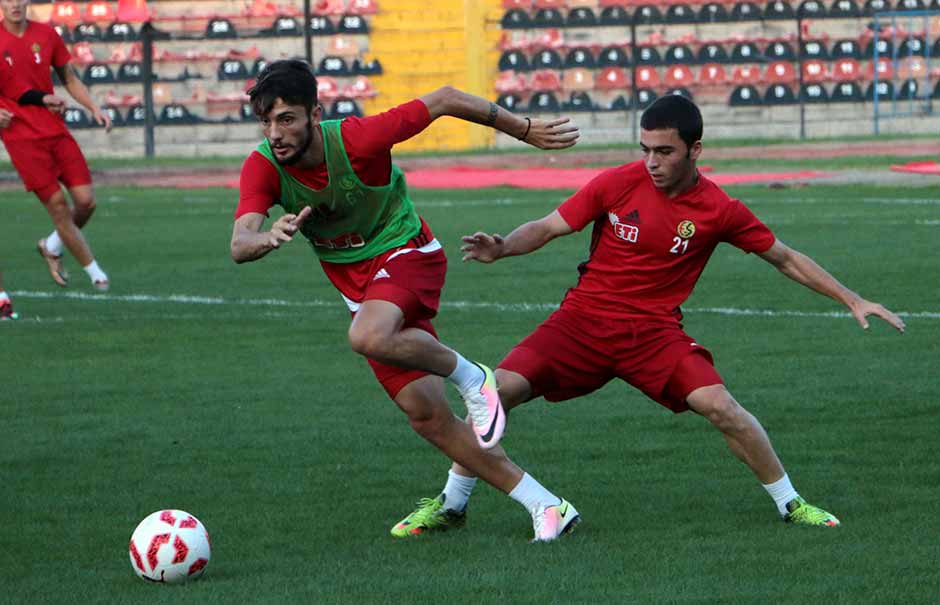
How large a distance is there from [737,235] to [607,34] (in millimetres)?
27859

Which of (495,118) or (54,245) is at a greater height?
(495,118)

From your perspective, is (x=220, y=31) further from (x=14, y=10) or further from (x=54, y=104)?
(x=54, y=104)

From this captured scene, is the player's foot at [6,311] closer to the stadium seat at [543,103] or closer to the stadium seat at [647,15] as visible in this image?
the stadium seat at [543,103]

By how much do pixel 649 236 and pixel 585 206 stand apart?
0.27 m

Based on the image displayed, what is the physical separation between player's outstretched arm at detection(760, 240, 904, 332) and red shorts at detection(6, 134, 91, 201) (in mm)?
7818

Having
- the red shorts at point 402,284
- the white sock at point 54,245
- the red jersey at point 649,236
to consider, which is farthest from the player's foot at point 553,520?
the white sock at point 54,245

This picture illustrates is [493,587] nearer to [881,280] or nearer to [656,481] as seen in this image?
[656,481]

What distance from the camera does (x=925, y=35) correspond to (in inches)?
1255

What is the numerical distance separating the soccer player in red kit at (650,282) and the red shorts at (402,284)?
0.54ft

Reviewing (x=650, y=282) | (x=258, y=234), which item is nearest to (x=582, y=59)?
(x=650, y=282)

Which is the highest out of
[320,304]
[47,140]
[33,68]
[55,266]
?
[33,68]

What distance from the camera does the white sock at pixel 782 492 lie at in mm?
5938

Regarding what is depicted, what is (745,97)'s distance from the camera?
108 ft

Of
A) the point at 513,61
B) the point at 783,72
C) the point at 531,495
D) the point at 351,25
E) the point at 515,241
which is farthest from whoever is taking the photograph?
the point at 351,25
